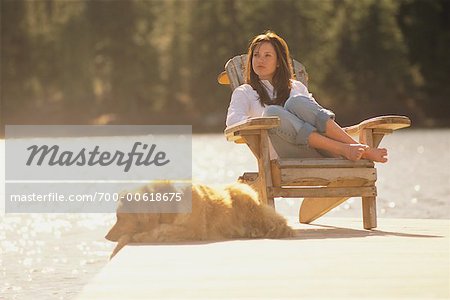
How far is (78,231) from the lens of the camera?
8023mm

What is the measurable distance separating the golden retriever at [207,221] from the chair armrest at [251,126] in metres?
0.38

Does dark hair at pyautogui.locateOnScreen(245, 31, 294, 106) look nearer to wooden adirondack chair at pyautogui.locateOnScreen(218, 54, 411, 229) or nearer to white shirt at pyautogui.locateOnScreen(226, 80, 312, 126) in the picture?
white shirt at pyautogui.locateOnScreen(226, 80, 312, 126)

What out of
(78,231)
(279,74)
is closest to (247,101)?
(279,74)

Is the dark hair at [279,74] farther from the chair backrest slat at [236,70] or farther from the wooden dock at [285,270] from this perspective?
the wooden dock at [285,270]

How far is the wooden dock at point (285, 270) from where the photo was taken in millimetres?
2988

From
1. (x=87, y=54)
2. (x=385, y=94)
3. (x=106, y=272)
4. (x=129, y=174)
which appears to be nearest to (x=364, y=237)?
(x=106, y=272)

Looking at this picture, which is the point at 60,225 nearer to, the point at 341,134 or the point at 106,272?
the point at 341,134

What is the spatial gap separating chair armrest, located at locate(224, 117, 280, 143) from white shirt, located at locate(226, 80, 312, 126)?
0.46 feet

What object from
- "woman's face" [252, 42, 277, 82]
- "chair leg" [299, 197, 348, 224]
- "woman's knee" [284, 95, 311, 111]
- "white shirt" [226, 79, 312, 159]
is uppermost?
"woman's face" [252, 42, 277, 82]

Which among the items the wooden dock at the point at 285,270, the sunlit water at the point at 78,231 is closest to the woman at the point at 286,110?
the wooden dock at the point at 285,270

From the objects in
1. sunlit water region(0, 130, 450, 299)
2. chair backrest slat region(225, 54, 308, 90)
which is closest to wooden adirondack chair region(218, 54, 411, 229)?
chair backrest slat region(225, 54, 308, 90)

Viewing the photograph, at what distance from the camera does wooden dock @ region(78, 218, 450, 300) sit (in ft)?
9.80

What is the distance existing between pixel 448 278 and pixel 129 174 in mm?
12769

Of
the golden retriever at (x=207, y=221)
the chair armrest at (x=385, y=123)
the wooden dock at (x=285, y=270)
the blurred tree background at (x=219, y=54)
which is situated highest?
the blurred tree background at (x=219, y=54)
